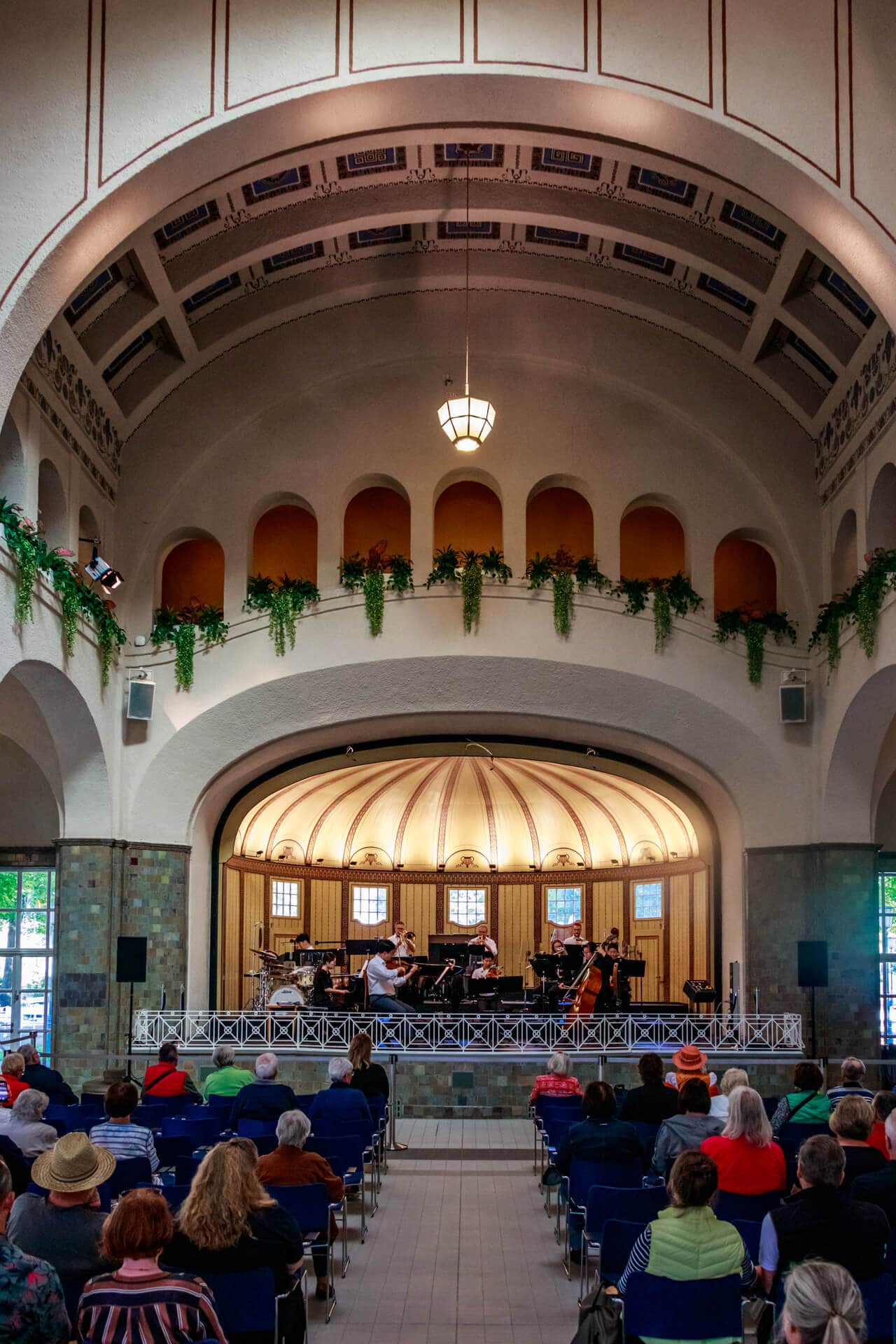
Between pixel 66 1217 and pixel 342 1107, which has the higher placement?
pixel 66 1217

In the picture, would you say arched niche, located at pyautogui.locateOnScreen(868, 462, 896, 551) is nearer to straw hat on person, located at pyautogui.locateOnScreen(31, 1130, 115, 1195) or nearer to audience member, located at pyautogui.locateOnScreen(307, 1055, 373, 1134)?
audience member, located at pyautogui.locateOnScreen(307, 1055, 373, 1134)

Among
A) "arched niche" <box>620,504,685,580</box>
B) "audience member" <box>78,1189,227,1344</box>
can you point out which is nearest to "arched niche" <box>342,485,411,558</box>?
"arched niche" <box>620,504,685,580</box>

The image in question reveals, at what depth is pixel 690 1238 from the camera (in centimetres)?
530

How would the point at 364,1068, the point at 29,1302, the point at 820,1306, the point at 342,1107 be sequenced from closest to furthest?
the point at 820,1306
the point at 29,1302
the point at 342,1107
the point at 364,1068

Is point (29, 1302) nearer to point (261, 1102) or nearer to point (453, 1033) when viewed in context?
point (261, 1102)

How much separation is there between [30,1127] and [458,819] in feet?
61.6

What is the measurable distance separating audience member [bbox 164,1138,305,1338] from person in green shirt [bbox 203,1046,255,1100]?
542 centimetres

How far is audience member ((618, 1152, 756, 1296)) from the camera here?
5293 millimetres

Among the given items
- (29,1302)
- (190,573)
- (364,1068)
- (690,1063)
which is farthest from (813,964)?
(29,1302)

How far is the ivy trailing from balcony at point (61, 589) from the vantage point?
13.7m

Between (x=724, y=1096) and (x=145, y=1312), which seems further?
(x=724, y=1096)

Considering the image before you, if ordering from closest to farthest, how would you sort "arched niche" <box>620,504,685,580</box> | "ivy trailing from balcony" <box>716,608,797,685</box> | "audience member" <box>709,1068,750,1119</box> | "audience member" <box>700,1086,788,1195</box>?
"audience member" <box>700,1086,788,1195</box>, "audience member" <box>709,1068,750,1119</box>, "ivy trailing from balcony" <box>716,608,797,685</box>, "arched niche" <box>620,504,685,580</box>

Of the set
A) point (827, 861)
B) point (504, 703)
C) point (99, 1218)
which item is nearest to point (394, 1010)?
point (504, 703)

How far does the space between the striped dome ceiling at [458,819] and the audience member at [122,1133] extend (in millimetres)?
16845
